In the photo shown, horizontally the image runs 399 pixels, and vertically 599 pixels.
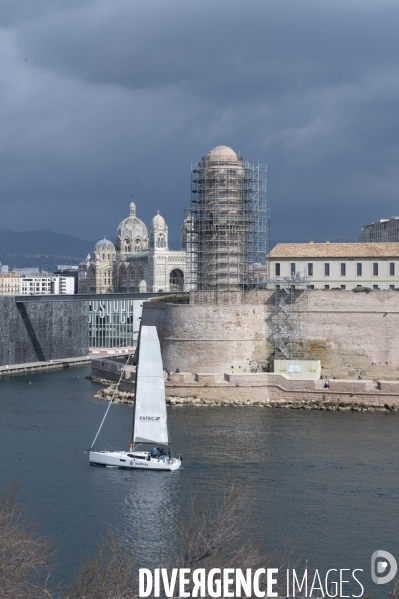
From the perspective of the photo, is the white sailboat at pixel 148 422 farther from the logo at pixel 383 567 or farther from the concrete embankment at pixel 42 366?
the concrete embankment at pixel 42 366


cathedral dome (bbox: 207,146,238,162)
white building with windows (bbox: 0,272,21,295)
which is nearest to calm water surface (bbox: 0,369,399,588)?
cathedral dome (bbox: 207,146,238,162)

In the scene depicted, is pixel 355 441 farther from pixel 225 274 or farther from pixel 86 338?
pixel 86 338

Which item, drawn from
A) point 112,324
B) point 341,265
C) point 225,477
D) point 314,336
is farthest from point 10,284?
point 225,477

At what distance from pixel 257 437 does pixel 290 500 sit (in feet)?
23.9

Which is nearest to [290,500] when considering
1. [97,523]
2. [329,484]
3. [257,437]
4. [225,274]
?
[329,484]

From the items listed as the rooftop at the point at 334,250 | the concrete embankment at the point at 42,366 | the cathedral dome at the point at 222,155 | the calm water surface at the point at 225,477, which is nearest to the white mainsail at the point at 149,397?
the calm water surface at the point at 225,477

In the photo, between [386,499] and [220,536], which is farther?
[386,499]

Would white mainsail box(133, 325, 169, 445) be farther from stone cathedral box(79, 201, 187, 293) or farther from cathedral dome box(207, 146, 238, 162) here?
stone cathedral box(79, 201, 187, 293)

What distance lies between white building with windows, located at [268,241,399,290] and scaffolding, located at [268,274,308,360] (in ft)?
6.72

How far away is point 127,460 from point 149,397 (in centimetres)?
237

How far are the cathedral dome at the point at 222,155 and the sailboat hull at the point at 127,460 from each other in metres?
19.5

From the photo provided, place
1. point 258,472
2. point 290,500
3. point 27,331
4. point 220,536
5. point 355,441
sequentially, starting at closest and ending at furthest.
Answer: point 220,536 → point 290,500 → point 258,472 → point 355,441 → point 27,331

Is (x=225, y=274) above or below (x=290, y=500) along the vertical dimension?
above

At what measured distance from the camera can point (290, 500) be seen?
23938 mm
